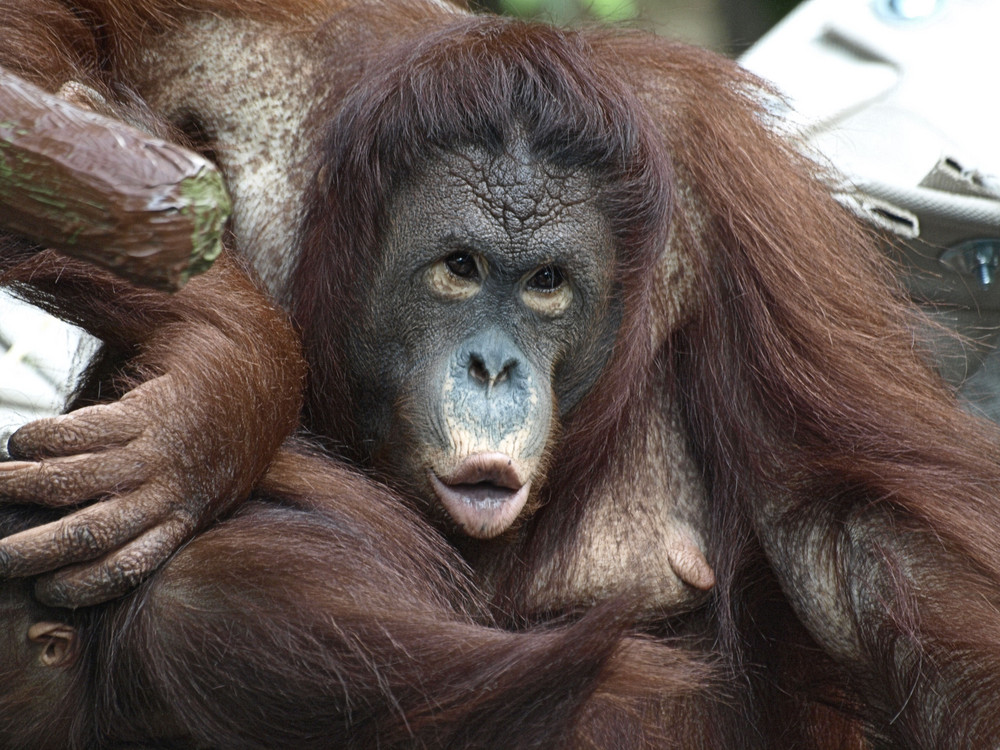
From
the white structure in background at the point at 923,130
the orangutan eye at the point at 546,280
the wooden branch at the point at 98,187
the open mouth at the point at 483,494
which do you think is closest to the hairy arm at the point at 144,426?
the open mouth at the point at 483,494

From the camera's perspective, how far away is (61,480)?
1878 millimetres

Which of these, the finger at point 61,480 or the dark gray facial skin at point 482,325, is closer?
the finger at point 61,480

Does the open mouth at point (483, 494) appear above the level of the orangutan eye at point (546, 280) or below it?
below

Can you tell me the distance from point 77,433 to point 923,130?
2680 mm

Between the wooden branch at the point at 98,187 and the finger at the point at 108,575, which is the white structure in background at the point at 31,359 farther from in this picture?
the wooden branch at the point at 98,187

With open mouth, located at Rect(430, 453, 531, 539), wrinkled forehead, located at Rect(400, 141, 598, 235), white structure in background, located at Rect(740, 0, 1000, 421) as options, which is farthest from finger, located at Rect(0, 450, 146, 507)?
white structure in background, located at Rect(740, 0, 1000, 421)

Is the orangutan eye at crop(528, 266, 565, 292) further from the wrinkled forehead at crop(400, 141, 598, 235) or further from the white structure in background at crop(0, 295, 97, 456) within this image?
the white structure in background at crop(0, 295, 97, 456)

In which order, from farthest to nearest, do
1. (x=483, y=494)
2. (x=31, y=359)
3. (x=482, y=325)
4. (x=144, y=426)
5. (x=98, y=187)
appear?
(x=31, y=359) → (x=482, y=325) → (x=483, y=494) → (x=144, y=426) → (x=98, y=187)

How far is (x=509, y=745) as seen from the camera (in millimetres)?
1929

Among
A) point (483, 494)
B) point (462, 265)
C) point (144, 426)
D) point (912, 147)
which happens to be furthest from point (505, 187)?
point (912, 147)

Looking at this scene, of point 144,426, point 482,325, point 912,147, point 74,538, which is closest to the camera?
point 74,538

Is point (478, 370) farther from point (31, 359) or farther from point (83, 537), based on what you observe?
point (31, 359)

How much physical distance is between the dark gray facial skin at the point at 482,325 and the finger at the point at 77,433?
57 centimetres

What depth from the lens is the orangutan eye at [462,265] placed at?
7.82 feet
